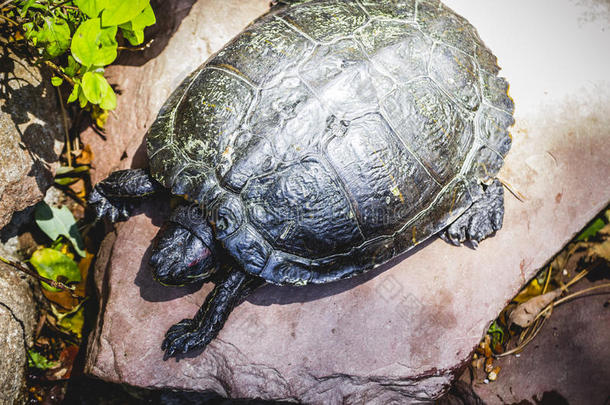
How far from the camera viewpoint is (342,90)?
2.78 metres

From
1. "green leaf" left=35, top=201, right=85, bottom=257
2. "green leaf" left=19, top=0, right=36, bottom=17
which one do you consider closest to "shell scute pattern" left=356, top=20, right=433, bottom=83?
"green leaf" left=19, top=0, right=36, bottom=17

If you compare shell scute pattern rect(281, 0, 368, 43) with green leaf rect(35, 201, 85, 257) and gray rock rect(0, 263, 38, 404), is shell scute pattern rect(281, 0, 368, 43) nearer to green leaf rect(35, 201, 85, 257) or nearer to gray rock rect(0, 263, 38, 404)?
green leaf rect(35, 201, 85, 257)

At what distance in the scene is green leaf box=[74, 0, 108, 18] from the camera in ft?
7.89

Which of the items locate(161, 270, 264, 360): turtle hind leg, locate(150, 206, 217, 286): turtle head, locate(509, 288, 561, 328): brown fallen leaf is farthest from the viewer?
locate(509, 288, 561, 328): brown fallen leaf

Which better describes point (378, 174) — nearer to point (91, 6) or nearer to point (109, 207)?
point (91, 6)

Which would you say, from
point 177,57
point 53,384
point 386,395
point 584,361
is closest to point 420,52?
point 177,57

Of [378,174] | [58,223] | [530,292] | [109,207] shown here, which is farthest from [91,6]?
[530,292]

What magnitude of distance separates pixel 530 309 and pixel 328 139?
8.28ft

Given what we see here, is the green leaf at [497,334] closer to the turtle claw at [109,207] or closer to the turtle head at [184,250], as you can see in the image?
the turtle head at [184,250]

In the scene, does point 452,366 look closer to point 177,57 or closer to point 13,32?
point 177,57

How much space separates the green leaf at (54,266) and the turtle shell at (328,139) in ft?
3.94

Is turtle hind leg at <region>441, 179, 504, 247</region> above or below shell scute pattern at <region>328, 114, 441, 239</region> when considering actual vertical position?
below

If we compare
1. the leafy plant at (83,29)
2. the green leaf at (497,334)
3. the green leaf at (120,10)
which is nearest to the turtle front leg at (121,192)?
the leafy plant at (83,29)

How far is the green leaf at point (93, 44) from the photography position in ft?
7.93
